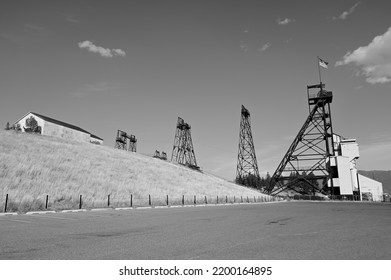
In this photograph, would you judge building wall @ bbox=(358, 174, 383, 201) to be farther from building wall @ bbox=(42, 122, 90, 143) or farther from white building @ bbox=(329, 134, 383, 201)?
building wall @ bbox=(42, 122, 90, 143)

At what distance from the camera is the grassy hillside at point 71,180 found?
21531 millimetres

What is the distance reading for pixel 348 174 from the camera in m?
55.6

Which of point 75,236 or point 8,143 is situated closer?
point 75,236

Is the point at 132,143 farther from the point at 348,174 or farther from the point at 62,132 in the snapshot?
the point at 348,174

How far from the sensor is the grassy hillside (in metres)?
21.5

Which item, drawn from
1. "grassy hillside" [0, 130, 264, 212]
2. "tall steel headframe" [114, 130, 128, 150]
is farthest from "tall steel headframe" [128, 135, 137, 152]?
"grassy hillside" [0, 130, 264, 212]

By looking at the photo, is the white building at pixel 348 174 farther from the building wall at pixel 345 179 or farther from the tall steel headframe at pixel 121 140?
the tall steel headframe at pixel 121 140

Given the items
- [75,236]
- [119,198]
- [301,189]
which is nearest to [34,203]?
[119,198]

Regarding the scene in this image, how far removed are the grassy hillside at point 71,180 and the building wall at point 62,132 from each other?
29496 mm

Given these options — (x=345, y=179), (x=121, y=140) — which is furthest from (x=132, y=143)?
(x=345, y=179)
